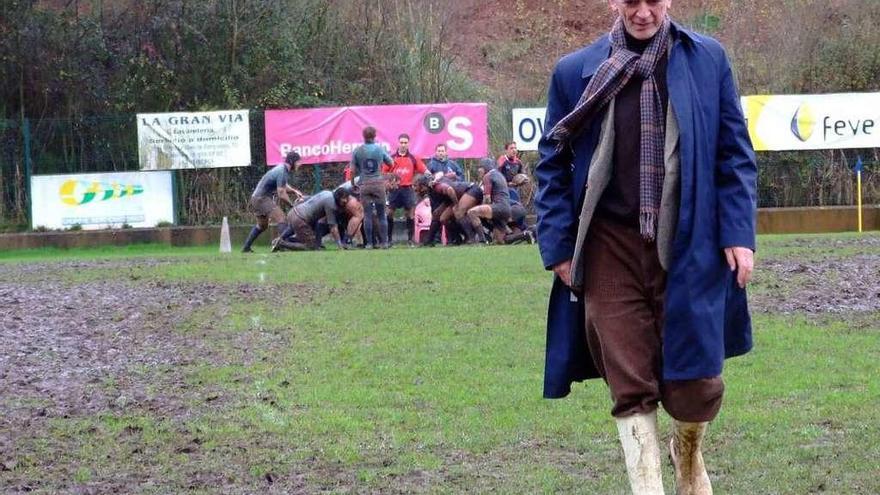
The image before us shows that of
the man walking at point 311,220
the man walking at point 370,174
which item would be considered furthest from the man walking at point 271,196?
the man walking at point 370,174

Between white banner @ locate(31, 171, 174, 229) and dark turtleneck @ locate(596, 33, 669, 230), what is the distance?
2577cm

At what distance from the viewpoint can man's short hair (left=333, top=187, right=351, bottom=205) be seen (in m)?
27.1

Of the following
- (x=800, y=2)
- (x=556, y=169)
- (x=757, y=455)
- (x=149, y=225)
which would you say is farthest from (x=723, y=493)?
(x=800, y=2)

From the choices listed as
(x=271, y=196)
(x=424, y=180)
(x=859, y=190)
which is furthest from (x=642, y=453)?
(x=859, y=190)

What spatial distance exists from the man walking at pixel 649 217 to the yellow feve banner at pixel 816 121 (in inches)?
1021

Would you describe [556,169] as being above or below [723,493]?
above

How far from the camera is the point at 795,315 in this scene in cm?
1322

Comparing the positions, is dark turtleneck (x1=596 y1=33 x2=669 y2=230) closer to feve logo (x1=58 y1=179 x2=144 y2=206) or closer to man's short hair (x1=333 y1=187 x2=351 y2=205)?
man's short hair (x1=333 y1=187 x2=351 y2=205)

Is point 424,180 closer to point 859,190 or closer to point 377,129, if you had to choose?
point 377,129

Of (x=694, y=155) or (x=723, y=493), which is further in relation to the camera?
(x=723, y=493)

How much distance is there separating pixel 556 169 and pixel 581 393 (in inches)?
153

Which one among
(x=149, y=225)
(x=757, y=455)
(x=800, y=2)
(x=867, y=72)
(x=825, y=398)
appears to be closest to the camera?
(x=757, y=455)

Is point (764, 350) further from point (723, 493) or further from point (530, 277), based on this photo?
point (530, 277)

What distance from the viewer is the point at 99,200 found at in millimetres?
30516
